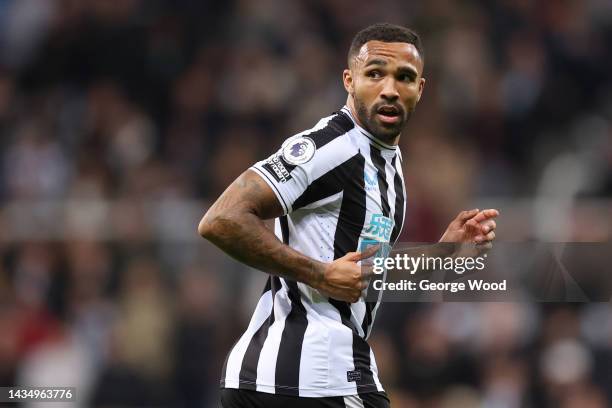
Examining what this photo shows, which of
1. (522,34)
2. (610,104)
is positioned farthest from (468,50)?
(610,104)

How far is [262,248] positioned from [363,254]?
1.20ft

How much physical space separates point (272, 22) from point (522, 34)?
247 cm

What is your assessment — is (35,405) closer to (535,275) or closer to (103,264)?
(103,264)

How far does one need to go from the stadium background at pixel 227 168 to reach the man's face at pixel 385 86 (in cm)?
368

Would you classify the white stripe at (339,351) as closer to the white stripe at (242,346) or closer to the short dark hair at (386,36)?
the white stripe at (242,346)

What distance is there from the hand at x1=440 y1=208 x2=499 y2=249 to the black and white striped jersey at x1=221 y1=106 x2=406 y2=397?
317 mm

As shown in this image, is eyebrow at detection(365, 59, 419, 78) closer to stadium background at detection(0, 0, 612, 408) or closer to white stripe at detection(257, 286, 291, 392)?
white stripe at detection(257, 286, 291, 392)

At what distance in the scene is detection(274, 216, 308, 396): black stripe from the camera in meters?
3.96

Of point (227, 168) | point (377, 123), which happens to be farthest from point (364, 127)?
point (227, 168)

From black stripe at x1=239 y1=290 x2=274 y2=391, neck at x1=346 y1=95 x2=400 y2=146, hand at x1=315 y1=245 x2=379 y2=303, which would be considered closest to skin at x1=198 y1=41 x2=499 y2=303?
hand at x1=315 y1=245 x2=379 y2=303

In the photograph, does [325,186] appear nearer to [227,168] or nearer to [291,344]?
[291,344]

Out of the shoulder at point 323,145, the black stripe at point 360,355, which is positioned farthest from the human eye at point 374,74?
the black stripe at point 360,355

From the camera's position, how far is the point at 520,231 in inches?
343

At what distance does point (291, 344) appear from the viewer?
402 centimetres
